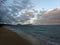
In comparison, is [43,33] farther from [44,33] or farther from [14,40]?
[14,40]

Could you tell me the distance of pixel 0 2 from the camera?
17.0 ft

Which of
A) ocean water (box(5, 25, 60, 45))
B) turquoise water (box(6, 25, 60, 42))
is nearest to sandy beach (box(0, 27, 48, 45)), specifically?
ocean water (box(5, 25, 60, 45))

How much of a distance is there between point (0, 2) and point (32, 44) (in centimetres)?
223

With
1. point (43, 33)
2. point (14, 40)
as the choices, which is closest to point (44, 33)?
point (43, 33)

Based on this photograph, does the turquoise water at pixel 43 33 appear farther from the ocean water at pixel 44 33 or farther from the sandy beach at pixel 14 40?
the sandy beach at pixel 14 40

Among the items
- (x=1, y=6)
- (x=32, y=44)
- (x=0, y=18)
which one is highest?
(x=1, y=6)

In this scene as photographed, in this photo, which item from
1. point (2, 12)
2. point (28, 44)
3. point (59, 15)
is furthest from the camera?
point (59, 15)

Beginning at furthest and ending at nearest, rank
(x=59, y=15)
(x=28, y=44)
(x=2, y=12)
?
1. (x=59, y=15)
2. (x=2, y=12)
3. (x=28, y=44)

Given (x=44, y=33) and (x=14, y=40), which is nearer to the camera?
(x=14, y=40)

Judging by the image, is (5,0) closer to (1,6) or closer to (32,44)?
(1,6)

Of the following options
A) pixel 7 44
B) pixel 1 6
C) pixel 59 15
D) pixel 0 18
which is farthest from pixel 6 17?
pixel 7 44

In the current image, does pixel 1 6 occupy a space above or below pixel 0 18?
above

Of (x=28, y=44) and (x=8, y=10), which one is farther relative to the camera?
(x=8, y=10)

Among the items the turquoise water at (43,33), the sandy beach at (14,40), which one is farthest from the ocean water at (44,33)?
the sandy beach at (14,40)
